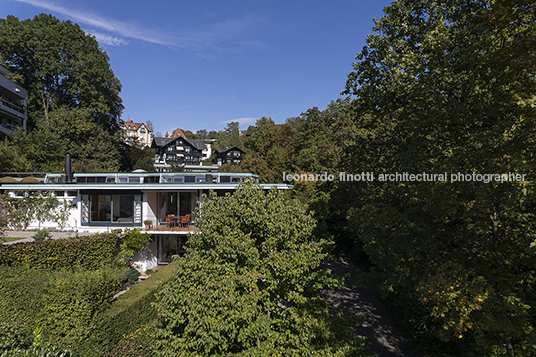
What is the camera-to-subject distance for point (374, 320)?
13305 millimetres

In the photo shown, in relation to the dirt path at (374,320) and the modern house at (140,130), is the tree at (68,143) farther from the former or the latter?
the modern house at (140,130)

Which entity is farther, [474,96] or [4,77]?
[4,77]

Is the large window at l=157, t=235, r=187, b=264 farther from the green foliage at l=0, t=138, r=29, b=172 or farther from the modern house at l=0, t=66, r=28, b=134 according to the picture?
the modern house at l=0, t=66, r=28, b=134

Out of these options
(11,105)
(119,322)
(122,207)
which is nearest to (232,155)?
(11,105)

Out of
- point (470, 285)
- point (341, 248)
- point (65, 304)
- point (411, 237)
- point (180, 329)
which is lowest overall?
point (341, 248)

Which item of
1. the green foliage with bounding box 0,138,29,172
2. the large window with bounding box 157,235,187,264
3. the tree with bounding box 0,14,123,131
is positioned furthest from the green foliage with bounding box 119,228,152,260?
the tree with bounding box 0,14,123,131

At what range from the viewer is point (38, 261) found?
13625 millimetres

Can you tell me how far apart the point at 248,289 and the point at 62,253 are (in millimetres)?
12511

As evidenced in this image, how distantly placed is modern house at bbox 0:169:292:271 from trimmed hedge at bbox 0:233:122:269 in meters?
Answer: 2.72

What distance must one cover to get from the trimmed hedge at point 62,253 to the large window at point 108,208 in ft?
9.25

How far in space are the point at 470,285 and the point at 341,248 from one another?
18.0 metres

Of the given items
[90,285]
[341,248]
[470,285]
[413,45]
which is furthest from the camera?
[341,248]

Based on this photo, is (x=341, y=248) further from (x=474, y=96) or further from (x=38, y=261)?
(x=38, y=261)

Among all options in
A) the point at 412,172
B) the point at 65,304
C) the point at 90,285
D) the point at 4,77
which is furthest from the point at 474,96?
the point at 4,77
